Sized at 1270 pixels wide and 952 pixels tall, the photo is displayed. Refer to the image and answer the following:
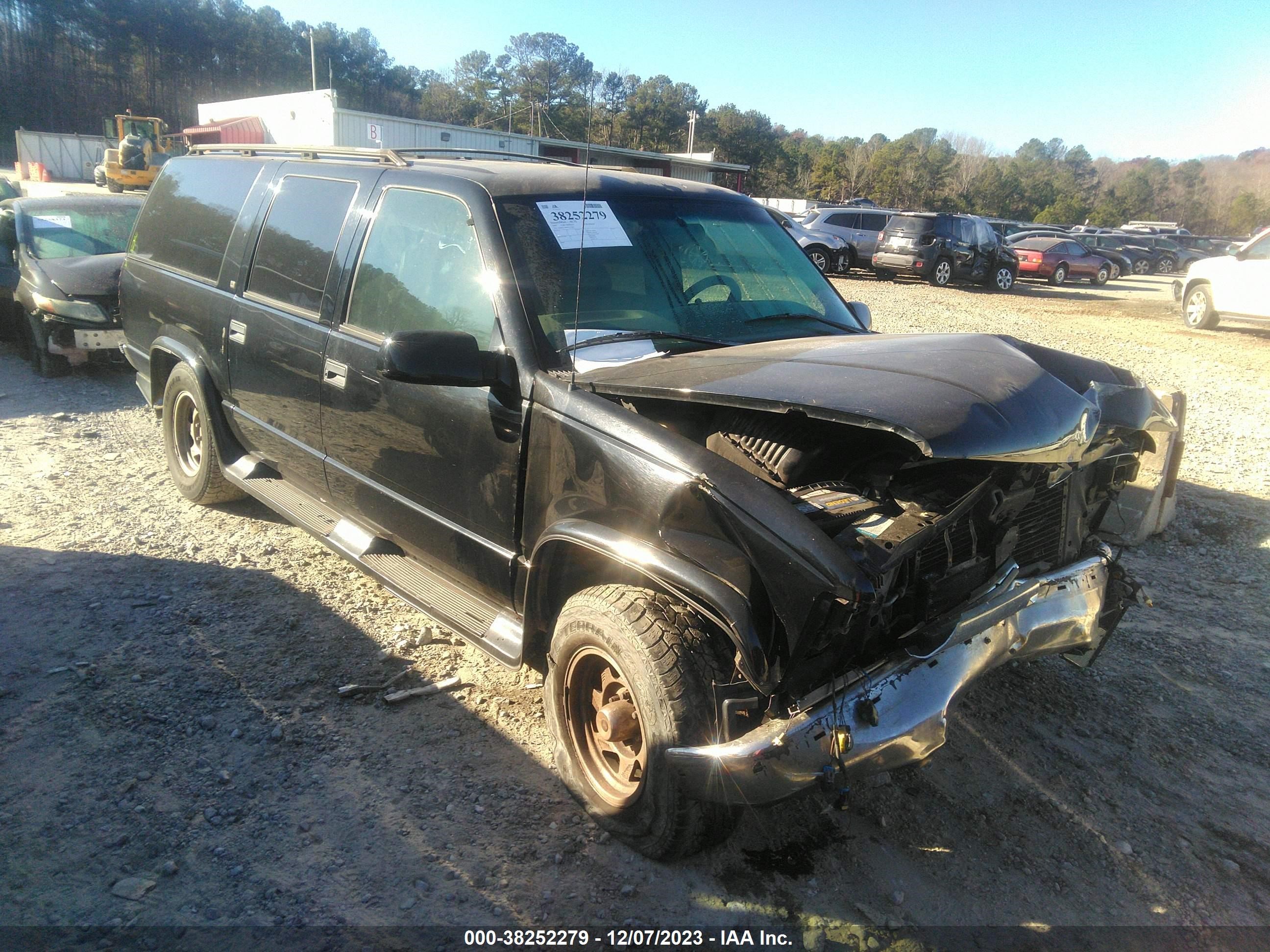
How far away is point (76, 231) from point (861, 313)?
8.73 meters

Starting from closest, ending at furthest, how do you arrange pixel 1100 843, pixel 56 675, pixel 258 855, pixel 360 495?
pixel 258 855
pixel 1100 843
pixel 56 675
pixel 360 495

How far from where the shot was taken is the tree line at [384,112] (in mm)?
52156

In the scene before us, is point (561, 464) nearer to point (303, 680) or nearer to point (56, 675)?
point (303, 680)

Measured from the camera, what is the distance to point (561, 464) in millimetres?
2752

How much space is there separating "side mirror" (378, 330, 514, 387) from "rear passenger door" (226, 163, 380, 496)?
1.16m

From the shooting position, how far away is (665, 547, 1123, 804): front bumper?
2225 mm

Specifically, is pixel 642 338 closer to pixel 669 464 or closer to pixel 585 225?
pixel 585 225

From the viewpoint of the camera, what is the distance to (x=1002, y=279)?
22422mm

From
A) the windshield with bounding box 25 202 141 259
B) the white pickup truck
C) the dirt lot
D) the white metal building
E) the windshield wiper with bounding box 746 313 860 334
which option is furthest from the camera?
the white metal building

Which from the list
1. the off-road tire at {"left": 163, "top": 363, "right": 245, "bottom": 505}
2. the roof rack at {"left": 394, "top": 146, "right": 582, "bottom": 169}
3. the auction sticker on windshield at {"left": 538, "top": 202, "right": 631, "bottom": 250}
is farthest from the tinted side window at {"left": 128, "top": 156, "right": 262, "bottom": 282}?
the auction sticker on windshield at {"left": 538, "top": 202, "right": 631, "bottom": 250}

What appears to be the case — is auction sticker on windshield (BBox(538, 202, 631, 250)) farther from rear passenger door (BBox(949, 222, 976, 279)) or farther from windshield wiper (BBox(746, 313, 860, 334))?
rear passenger door (BBox(949, 222, 976, 279))

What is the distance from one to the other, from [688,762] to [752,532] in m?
0.68

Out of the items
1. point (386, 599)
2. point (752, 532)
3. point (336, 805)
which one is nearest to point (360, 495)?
point (386, 599)

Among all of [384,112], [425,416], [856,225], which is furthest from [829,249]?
[384,112]
